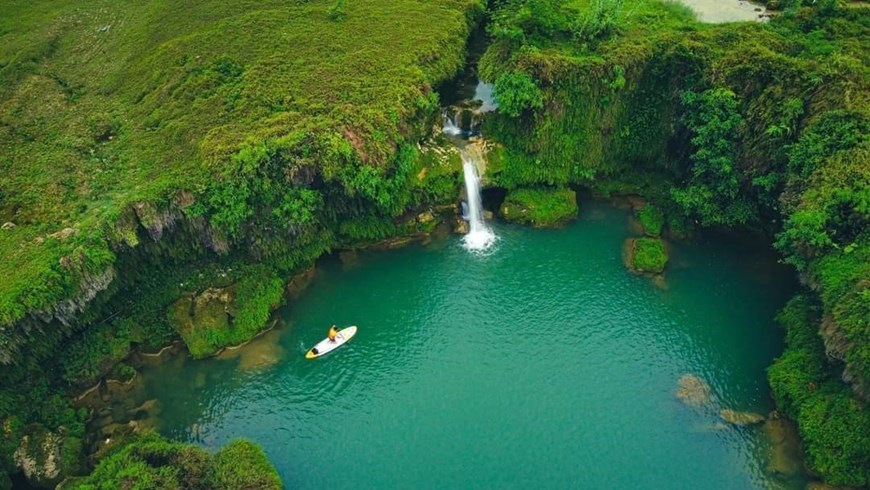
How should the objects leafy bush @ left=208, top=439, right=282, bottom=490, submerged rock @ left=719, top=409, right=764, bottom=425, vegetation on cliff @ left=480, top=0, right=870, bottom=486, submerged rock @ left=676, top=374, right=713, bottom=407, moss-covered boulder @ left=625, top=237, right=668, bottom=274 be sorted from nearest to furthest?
leafy bush @ left=208, top=439, right=282, bottom=490, vegetation on cliff @ left=480, top=0, right=870, bottom=486, submerged rock @ left=719, top=409, right=764, bottom=425, submerged rock @ left=676, top=374, right=713, bottom=407, moss-covered boulder @ left=625, top=237, right=668, bottom=274

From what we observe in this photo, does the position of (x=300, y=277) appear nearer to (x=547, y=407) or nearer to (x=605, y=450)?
(x=547, y=407)

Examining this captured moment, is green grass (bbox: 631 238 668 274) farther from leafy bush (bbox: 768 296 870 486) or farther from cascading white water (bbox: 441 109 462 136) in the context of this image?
cascading white water (bbox: 441 109 462 136)

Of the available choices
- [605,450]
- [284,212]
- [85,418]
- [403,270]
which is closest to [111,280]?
[85,418]

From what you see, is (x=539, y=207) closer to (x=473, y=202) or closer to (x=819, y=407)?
(x=473, y=202)

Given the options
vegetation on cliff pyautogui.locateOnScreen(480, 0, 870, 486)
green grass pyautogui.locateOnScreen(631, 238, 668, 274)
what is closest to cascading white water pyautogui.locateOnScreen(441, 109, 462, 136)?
vegetation on cliff pyautogui.locateOnScreen(480, 0, 870, 486)

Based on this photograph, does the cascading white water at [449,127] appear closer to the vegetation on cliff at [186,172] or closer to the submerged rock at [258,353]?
the vegetation on cliff at [186,172]

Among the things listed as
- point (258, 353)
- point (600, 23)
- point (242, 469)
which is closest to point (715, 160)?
point (600, 23)

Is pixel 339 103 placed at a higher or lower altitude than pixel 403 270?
higher
